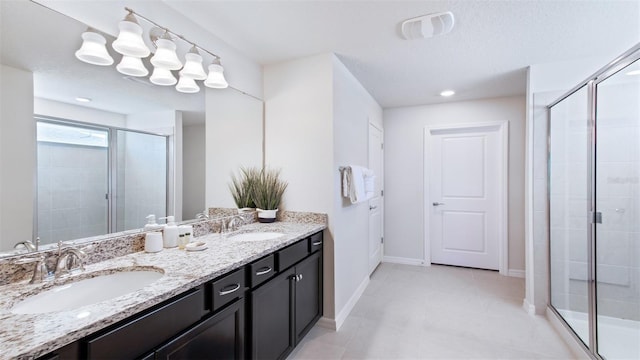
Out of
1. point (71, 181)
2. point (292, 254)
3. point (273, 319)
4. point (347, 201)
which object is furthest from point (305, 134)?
point (71, 181)

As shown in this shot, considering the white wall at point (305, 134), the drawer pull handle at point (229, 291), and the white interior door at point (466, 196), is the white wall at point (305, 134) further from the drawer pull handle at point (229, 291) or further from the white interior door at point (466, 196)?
the white interior door at point (466, 196)

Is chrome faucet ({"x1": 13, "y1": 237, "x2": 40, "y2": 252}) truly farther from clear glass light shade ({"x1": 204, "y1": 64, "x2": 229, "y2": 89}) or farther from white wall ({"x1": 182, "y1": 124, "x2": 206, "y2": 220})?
clear glass light shade ({"x1": 204, "y1": 64, "x2": 229, "y2": 89})

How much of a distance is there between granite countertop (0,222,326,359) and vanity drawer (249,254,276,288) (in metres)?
0.05

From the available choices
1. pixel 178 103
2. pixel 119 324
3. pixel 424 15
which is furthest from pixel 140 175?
pixel 424 15

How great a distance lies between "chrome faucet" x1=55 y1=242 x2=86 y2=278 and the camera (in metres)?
1.14

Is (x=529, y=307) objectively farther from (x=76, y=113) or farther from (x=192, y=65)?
(x=76, y=113)

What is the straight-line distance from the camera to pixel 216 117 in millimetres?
2158

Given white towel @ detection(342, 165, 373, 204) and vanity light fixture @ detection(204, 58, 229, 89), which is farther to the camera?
white towel @ detection(342, 165, 373, 204)

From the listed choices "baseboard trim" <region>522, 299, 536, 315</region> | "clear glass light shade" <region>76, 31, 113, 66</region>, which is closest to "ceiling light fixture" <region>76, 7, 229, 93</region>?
"clear glass light shade" <region>76, 31, 113, 66</region>

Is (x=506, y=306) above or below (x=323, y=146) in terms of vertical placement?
below

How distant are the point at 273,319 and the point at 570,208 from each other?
2.50 m

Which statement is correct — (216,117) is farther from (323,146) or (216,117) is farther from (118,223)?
(118,223)

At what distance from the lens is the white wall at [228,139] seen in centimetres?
212

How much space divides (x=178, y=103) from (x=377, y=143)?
8.35 ft
